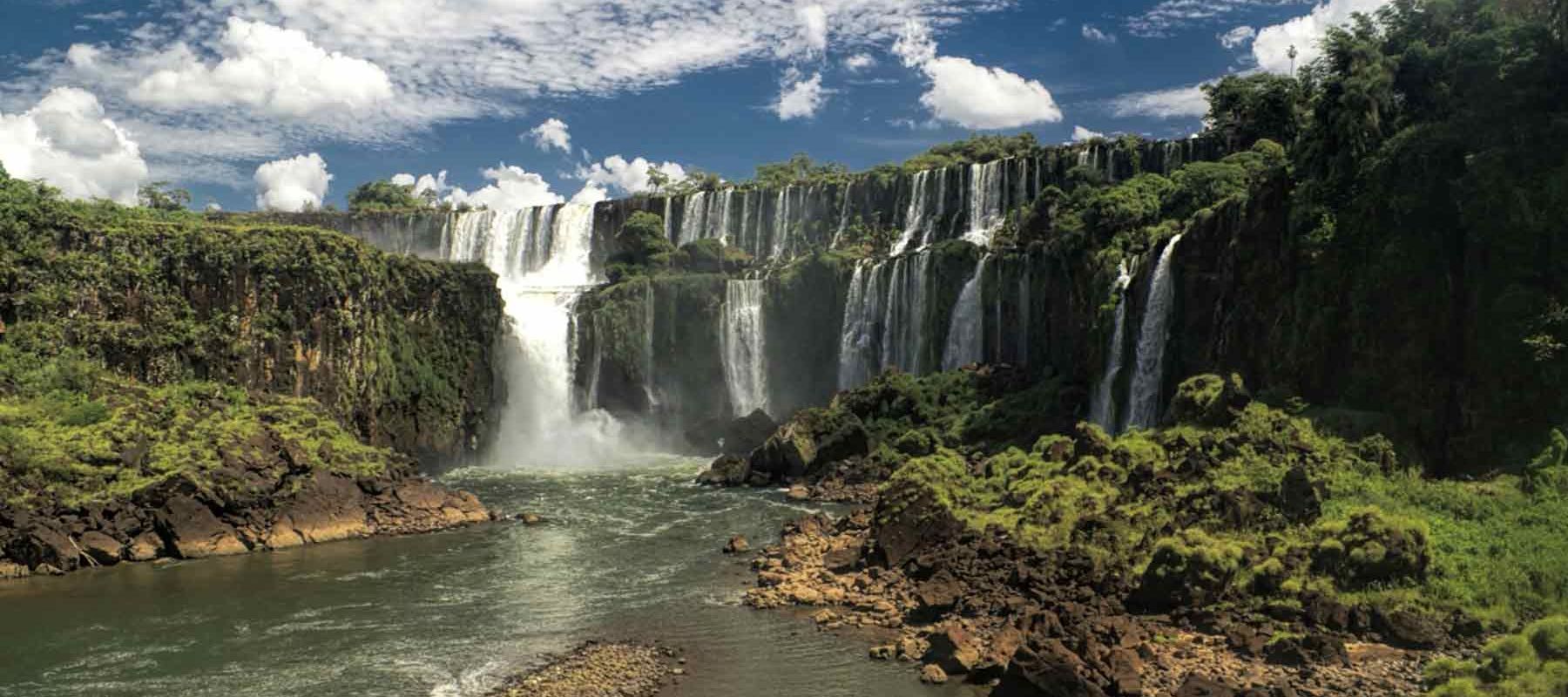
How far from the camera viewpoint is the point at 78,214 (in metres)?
47.0

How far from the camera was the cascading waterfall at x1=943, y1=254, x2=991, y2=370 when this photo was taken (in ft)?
189

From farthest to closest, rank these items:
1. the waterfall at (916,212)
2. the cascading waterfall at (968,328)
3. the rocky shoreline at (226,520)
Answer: the waterfall at (916,212) < the cascading waterfall at (968,328) < the rocky shoreline at (226,520)

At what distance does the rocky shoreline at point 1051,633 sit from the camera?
18.6 metres

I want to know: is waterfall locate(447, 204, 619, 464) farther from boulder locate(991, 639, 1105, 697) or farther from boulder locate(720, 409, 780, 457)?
boulder locate(991, 639, 1105, 697)

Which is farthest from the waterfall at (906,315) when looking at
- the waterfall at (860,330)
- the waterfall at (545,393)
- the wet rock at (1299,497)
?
the wet rock at (1299,497)

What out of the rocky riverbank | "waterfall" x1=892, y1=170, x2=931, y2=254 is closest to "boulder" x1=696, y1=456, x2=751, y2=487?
the rocky riverbank

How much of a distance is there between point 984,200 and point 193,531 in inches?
2087

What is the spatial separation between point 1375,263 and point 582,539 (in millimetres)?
26311

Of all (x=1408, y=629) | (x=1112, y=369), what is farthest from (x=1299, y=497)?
(x=1112, y=369)

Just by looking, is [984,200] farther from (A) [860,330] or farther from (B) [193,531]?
Answer: (B) [193,531]

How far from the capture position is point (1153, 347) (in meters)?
42.9

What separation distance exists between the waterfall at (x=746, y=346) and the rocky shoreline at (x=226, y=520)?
27.0 m

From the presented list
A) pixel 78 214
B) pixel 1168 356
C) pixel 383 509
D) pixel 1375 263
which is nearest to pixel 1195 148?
pixel 1168 356

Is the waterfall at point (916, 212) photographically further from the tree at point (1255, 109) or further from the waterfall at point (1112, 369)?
the waterfall at point (1112, 369)
